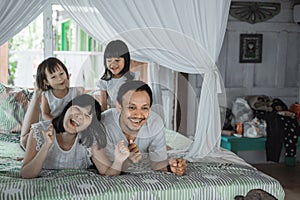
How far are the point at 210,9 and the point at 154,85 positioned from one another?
4.51ft

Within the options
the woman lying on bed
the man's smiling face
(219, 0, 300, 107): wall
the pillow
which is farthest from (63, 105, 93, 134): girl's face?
(219, 0, 300, 107): wall

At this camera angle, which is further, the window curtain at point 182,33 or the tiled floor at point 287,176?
the tiled floor at point 287,176

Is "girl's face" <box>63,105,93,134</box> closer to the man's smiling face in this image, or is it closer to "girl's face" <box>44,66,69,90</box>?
the man's smiling face

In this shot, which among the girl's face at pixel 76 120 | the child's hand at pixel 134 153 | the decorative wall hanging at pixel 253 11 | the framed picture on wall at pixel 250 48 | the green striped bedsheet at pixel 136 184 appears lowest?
the green striped bedsheet at pixel 136 184

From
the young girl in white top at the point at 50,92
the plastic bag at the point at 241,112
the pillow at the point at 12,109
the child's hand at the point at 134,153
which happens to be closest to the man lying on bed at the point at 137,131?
the child's hand at the point at 134,153

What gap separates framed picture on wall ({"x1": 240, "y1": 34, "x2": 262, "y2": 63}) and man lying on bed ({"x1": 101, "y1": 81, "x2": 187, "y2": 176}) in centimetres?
263

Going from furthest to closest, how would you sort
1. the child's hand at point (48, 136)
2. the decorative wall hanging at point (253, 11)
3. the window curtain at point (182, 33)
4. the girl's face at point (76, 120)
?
1. the decorative wall hanging at point (253, 11)
2. the window curtain at point (182, 33)
3. the girl's face at point (76, 120)
4. the child's hand at point (48, 136)

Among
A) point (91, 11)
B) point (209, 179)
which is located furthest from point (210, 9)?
point (209, 179)

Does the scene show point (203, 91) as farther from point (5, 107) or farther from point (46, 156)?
point (5, 107)

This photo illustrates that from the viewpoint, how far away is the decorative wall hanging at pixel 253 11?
5.10 meters

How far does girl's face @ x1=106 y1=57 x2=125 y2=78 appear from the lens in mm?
3252

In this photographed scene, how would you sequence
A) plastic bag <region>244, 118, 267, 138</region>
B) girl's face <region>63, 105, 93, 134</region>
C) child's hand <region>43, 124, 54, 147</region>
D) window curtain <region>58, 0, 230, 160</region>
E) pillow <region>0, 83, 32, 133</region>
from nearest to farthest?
child's hand <region>43, 124, 54, 147</region> < girl's face <region>63, 105, 93, 134</region> < window curtain <region>58, 0, 230, 160</region> < pillow <region>0, 83, 32, 133</region> < plastic bag <region>244, 118, 267, 138</region>

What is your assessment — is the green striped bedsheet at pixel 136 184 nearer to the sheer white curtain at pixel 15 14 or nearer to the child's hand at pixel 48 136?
the child's hand at pixel 48 136

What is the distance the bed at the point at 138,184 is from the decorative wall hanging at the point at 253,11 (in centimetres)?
263
